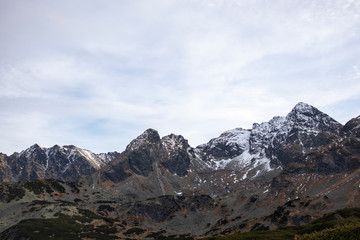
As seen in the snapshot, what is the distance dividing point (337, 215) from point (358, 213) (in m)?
12.0

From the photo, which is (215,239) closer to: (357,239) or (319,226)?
(319,226)

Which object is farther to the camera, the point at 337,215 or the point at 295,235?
the point at 337,215

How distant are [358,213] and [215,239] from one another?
92.3 meters

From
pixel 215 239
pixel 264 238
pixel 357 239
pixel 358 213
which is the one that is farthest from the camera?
pixel 358 213

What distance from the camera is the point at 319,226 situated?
17225 centimetres

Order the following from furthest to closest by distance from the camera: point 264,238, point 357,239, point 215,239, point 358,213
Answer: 1. point 358,213
2. point 215,239
3. point 264,238
4. point 357,239

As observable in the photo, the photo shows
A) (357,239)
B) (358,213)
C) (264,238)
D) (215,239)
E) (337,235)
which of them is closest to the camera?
(357,239)

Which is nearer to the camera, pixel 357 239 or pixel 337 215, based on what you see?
pixel 357 239

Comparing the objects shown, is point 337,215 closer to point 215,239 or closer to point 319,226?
point 319,226

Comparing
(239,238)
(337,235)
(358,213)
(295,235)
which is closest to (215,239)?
(239,238)

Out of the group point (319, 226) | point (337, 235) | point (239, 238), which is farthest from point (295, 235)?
point (337, 235)

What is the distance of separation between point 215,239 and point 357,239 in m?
80.9

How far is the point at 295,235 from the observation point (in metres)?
172

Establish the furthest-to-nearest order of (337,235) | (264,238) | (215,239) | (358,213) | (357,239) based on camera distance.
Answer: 1. (358,213)
2. (215,239)
3. (264,238)
4. (337,235)
5. (357,239)
